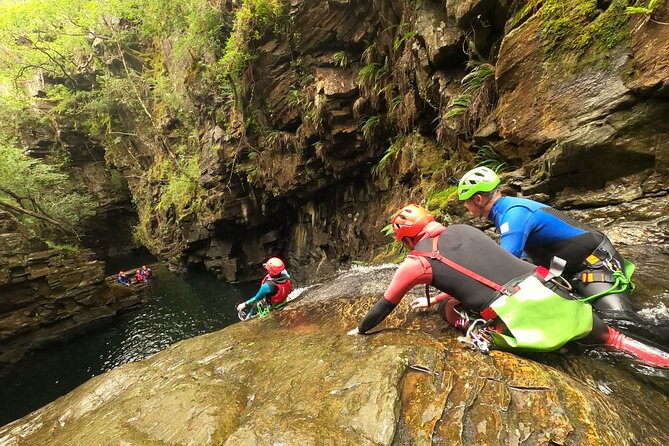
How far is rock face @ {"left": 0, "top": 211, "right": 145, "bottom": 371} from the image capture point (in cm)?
1745

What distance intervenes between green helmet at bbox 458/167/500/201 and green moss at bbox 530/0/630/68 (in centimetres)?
461

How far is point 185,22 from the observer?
2353 cm

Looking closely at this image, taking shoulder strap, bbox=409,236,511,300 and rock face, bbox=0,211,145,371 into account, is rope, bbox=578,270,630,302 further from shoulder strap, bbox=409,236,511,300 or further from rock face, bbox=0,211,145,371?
rock face, bbox=0,211,145,371

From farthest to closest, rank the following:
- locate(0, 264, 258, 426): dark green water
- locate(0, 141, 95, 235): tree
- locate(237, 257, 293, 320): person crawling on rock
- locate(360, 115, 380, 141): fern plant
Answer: locate(0, 141, 95, 235): tree < locate(0, 264, 258, 426): dark green water < locate(360, 115, 380, 141): fern plant < locate(237, 257, 293, 320): person crawling on rock

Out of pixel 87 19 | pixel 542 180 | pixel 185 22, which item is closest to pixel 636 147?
pixel 542 180

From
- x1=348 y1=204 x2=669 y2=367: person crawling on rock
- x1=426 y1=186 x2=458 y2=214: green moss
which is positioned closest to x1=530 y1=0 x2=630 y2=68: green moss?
x1=426 y1=186 x2=458 y2=214: green moss

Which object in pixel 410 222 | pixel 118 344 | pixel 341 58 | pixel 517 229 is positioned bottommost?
pixel 118 344

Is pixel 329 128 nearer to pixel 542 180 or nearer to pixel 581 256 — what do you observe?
pixel 542 180

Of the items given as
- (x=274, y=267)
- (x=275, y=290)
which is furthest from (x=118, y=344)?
(x=274, y=267)

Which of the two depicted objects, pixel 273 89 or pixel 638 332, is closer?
pixel 638 332

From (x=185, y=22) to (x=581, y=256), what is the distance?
28809 millimetres

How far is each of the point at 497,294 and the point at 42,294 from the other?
82.1 feet

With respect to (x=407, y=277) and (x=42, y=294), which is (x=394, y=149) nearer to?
(x=407, y=277)

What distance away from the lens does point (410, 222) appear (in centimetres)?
337
